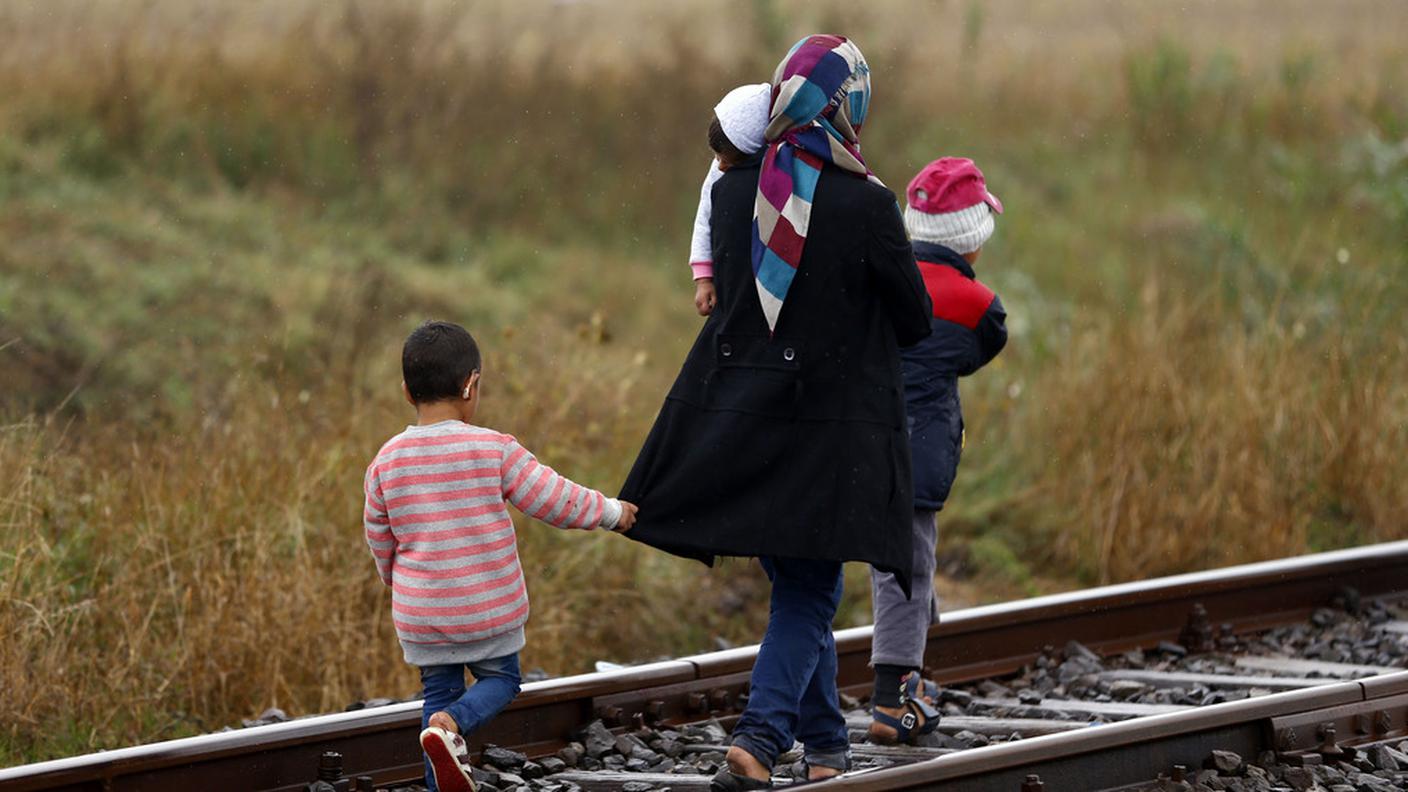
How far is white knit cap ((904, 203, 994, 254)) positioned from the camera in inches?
231

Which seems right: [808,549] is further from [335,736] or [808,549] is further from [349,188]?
[349,188]

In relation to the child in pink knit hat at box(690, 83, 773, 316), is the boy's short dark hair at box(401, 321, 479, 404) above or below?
below

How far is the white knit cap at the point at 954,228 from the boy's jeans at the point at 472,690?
1931 millimetres

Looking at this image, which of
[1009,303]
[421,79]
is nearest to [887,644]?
[1009,303]

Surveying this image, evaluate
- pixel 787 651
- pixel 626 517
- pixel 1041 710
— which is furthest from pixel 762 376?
pixel 1041 710

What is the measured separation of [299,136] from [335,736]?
30.4 feet

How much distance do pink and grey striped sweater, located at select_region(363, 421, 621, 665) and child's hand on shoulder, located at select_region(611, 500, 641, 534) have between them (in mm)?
186

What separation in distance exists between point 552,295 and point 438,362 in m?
9.10

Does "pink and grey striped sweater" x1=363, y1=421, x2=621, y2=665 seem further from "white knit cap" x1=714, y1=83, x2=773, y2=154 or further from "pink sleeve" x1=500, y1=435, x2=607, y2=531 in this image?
"white knit cap" x1=714, y1=83, x2=773, y2=154

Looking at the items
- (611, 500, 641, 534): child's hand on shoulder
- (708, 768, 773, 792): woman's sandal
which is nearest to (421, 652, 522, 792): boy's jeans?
(611, 500, 641, 534): child's hand on shoulder

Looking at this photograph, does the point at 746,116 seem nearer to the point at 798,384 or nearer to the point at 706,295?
the point at 706,295

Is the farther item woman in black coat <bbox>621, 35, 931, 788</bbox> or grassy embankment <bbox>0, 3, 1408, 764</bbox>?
grassy embankment <bbox>0, 3, 1408, 764</bbox>

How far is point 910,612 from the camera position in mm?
5922

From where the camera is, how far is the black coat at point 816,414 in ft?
Answer: 16.1
